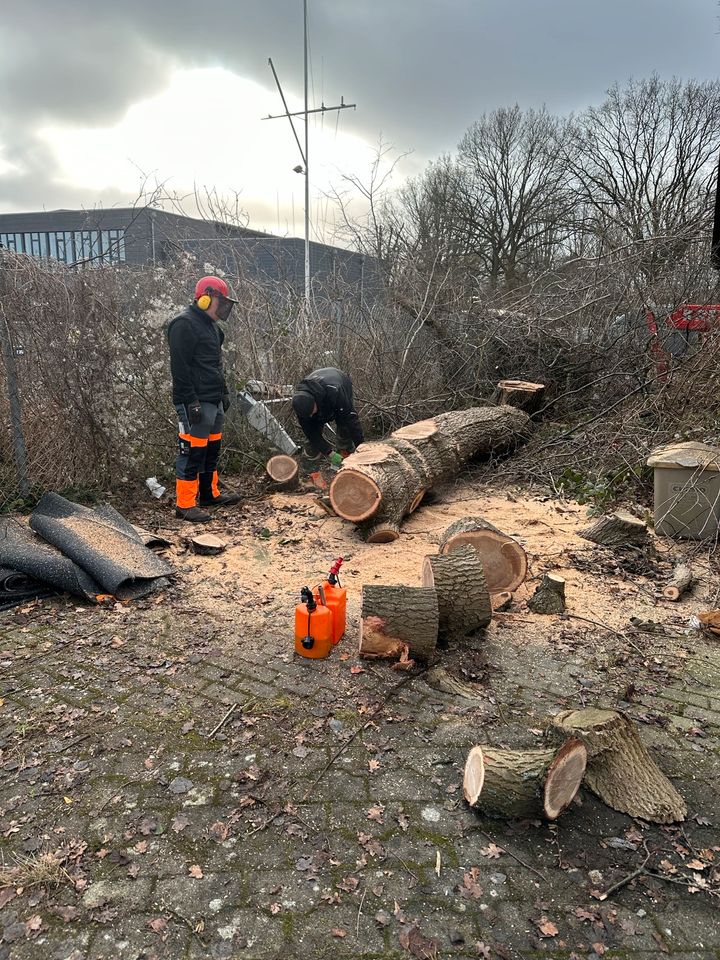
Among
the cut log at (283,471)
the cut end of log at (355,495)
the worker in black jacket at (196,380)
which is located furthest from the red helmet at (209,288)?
the cut end of log at (355,495)

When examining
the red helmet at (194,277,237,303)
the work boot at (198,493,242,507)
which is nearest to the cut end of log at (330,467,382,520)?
the work boot at (198,493,242,507)

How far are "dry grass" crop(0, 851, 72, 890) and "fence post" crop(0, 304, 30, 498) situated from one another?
406cm

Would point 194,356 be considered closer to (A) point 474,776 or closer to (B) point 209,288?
(B) point 209,288

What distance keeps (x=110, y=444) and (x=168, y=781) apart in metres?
4.64

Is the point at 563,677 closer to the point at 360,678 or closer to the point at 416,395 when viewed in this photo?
the point at 360,678

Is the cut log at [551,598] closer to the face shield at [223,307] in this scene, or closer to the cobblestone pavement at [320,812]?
the cobblestone pavement at [320,812]

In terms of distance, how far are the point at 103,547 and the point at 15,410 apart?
6.00 feet

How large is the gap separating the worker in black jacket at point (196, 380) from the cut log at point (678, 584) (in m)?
4.00

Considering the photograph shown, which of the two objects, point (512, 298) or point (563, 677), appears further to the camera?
point (512, 298)

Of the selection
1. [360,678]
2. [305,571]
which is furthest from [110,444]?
[360,678]

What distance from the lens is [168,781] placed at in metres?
2.45

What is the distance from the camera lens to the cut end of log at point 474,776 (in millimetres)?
2262

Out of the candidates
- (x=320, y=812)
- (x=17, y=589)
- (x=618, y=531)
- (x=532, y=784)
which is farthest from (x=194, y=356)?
(x=532, y=784)

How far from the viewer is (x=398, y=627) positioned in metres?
3.31
